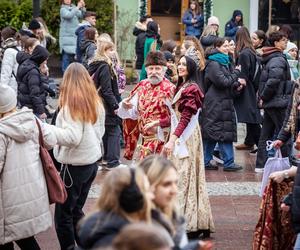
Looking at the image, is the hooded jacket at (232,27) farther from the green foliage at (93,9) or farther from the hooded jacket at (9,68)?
the hooded jacket at (9,68)

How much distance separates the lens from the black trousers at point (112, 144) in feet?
37.9

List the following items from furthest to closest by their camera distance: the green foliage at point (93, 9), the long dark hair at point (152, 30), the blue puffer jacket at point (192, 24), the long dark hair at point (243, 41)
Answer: the green foliage at point (93, 9) < the blue puffer jacket at point (192, 24) < the long dark hair at point (152, 30) < the long dark hair at point (243, 41)

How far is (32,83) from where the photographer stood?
10695 mm

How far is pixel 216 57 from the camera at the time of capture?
11.3 m

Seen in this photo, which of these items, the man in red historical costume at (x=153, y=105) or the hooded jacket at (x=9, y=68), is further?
the hooded jacket at (x=9, y=68)

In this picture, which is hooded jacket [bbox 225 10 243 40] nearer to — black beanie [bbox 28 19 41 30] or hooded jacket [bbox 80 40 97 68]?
black beanie [bbox 28 19 41 30]

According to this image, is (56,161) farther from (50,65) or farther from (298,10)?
(298,10)

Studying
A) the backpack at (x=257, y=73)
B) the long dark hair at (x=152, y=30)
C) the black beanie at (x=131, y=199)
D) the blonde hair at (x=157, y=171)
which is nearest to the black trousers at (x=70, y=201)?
the blonde hair at (x=157, y=171)

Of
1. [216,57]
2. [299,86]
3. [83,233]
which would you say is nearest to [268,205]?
[299,86]

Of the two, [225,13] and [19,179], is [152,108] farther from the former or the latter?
[225,13]

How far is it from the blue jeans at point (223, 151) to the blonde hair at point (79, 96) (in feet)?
14.2

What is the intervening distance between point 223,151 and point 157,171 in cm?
694

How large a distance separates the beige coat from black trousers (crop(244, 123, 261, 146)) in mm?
6404

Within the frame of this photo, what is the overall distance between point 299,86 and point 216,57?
333 cm
